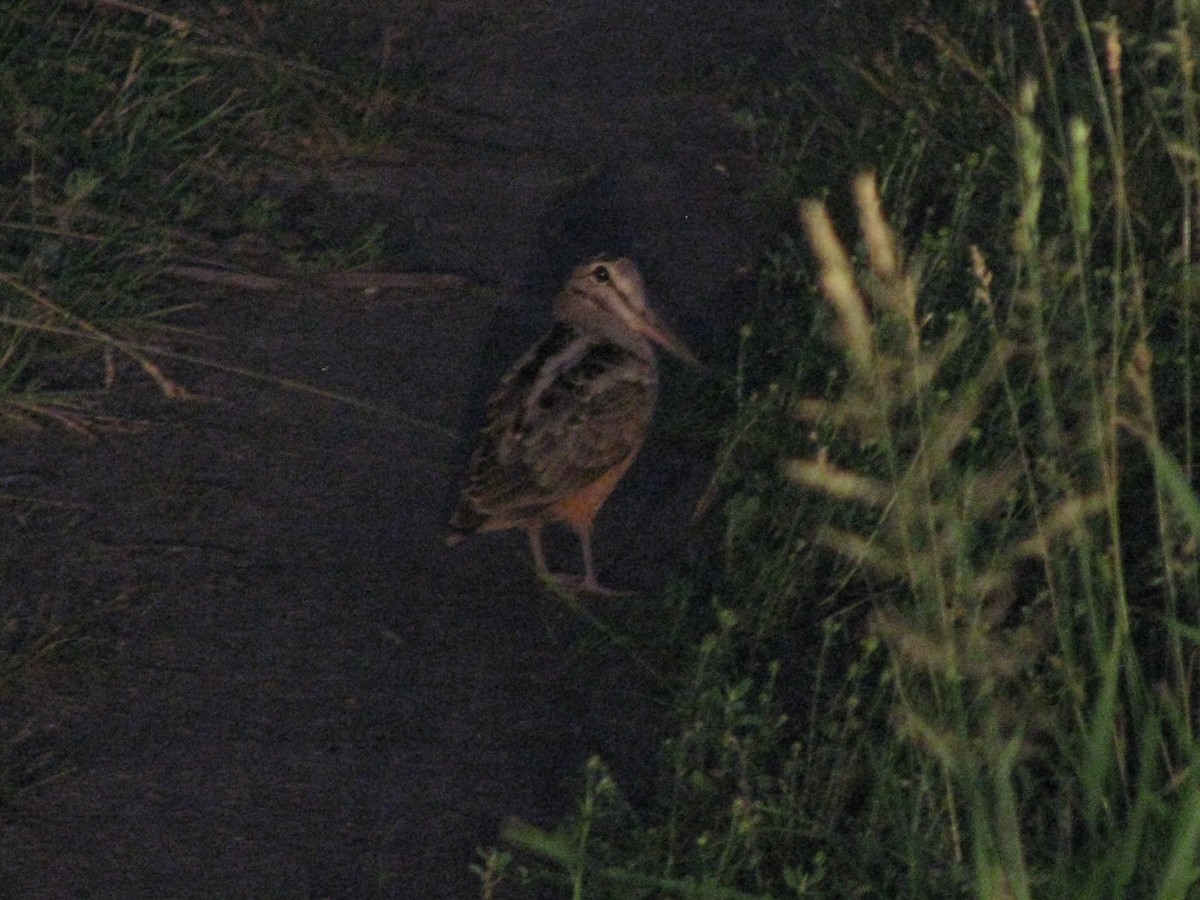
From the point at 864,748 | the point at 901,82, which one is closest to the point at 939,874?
the point at 864,748

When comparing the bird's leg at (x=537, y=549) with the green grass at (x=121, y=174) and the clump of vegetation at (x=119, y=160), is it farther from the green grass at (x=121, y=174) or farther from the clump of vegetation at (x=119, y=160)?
the clump of vegetation at (x=119, y=160)

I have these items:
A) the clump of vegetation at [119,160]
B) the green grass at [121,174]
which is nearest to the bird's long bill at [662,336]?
the green grass at [121,174]

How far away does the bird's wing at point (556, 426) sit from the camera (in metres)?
6.10

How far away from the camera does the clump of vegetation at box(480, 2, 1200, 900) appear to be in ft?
12.4

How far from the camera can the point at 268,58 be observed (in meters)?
8.30

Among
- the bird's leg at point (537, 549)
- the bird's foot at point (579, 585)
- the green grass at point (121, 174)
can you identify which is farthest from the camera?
the green grass at point (121, 174)

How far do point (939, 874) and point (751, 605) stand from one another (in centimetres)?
163

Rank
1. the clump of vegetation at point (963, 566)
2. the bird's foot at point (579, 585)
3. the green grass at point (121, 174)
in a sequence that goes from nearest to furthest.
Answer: the clump of vegetation at point (963, 566)
the bird's foot at point (579, 585)
the green grass at point (121, 174)

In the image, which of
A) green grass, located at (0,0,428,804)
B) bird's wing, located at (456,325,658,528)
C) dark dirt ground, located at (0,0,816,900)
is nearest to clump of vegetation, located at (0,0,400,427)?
green grass, located at (0,0,428,804)

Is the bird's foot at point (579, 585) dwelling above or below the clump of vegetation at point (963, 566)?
below

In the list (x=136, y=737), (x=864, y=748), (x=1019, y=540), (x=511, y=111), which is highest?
(x=511, y=111)

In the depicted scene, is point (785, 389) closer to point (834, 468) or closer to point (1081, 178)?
point (834, 468)

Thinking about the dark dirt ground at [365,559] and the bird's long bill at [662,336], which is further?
the bird's long bill at [662,336]

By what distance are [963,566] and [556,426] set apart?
2.57 meters
